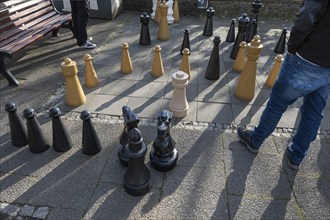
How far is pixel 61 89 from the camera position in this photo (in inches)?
156

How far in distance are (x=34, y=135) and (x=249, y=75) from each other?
2755 mm

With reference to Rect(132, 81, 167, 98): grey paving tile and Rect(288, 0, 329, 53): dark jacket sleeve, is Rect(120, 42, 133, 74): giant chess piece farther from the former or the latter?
Rect(288, 0, 329, 53): dark jacket sleeve

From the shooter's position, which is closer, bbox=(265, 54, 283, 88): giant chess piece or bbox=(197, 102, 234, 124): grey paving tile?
bbox=(197, 102, 234, 124): grey paving tile

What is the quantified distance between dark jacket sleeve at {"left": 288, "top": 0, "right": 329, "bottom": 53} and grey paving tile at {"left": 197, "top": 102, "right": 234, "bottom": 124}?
1424 millimetres

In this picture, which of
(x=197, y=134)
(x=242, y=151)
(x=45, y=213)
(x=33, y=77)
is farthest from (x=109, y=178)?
(x=33, y=77)

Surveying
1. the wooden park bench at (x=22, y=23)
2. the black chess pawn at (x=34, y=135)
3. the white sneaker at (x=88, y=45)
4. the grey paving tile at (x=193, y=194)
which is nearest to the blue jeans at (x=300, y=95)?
the grey paving tile at (x=193, y=194)

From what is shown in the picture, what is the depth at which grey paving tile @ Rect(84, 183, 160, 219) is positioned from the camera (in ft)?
7.20

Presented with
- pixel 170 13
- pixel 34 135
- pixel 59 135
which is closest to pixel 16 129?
pixel 34 135

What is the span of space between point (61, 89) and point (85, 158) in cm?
164

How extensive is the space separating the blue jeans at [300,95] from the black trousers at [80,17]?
391 centimetres

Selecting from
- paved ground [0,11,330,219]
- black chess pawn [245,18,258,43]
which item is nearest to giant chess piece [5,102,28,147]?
paved ground [0,11,330,219]

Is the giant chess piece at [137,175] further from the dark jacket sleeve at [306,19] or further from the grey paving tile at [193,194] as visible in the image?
the dark jacket sleeve at [306,19]

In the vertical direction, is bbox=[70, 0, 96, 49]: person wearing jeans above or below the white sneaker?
above

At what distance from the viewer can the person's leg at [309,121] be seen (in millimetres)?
2277
